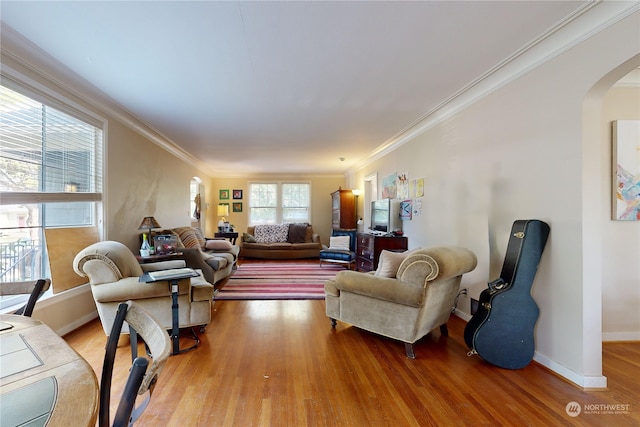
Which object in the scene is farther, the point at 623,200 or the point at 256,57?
the point at 623,200

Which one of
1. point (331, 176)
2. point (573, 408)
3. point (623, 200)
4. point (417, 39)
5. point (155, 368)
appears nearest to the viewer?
point (155, 368)

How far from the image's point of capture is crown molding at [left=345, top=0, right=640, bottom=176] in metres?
1.65

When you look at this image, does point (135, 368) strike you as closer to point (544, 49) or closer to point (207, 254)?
point (544, 49)

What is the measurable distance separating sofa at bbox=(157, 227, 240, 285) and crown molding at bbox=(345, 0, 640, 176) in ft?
11.9

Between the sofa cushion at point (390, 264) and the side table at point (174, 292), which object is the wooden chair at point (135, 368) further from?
the sofa cushion at point (390, 264)

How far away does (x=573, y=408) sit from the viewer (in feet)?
5.49

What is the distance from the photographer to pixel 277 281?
15.5 ft

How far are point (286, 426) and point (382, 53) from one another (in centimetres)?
260

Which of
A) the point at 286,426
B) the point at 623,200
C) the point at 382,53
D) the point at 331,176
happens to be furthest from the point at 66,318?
the point at 331,176

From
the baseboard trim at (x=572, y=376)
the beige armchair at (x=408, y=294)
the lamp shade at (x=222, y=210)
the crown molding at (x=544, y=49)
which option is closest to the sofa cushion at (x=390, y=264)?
the beige armchair at (x=408, y=294)

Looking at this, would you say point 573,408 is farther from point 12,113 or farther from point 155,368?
point 12,113

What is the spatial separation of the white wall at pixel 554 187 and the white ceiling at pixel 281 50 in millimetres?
328

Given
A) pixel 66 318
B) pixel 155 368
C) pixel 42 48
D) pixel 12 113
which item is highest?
pixel 42 48

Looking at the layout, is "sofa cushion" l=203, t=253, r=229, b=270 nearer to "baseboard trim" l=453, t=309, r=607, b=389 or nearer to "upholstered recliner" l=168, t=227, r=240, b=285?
"upholstered recliner" l=168, t=227, r=240, b=285
